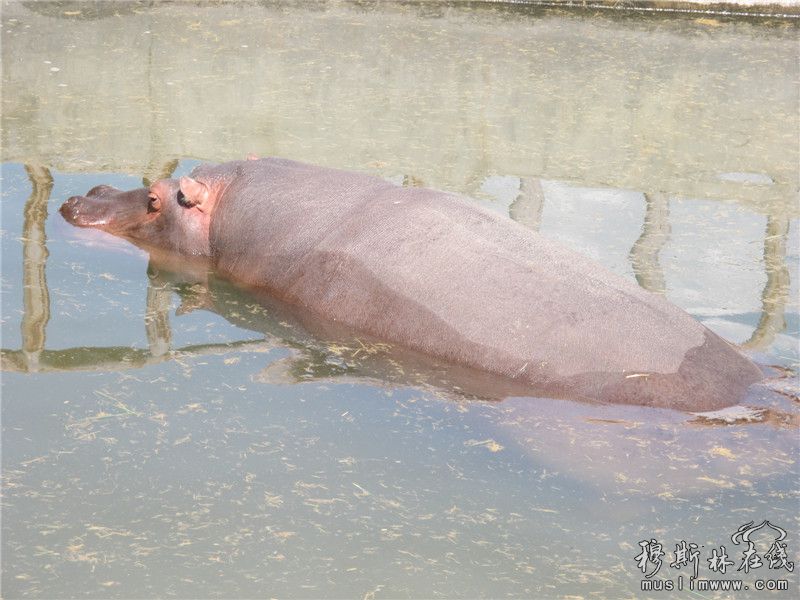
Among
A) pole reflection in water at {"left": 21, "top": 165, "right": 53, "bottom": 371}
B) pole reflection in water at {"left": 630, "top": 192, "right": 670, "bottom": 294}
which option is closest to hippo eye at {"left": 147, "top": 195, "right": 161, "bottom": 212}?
pole reflection in water at {"left": 21, "top": 165, "right": 53, "bottom": 371}

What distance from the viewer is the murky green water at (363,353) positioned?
3.40 metres

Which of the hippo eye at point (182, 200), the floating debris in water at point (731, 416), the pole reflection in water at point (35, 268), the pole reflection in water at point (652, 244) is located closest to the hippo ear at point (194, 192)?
the hippo eye at point (182, 200)

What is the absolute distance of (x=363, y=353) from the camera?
4.65m

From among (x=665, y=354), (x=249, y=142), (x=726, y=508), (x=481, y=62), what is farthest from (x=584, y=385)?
(x=481, y=62)

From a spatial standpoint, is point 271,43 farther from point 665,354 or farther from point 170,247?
point 665,354

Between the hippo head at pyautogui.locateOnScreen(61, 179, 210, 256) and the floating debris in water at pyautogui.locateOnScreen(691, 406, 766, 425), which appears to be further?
Answer: the hippo head at pyautogui.locateOnScreen(61, 179, 210, 256)

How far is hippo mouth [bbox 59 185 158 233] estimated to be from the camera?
223 inches

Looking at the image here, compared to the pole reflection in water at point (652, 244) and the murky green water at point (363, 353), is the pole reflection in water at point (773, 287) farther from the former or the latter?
the pole reflection in water at point (652, 244)

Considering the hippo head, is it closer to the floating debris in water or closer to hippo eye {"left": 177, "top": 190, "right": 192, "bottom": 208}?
hippo eye {"left": 177, "top": 190, "right": 192, "bottom": 208}

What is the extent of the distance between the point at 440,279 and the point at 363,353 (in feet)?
1.43

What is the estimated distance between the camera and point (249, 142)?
281 inches

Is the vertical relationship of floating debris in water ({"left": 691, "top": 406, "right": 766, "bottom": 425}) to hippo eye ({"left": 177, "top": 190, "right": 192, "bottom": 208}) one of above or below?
below

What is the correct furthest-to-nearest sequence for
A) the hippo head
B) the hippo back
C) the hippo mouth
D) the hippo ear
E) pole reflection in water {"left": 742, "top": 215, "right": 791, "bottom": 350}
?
the hippo mouth → the hippo head → the hippo ear → pole reflection in water {"left": 742, "top": 215, "right": 791, "bottom": 350} → the hippo back

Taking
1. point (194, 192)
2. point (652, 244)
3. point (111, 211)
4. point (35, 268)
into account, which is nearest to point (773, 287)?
point (652, 244)
